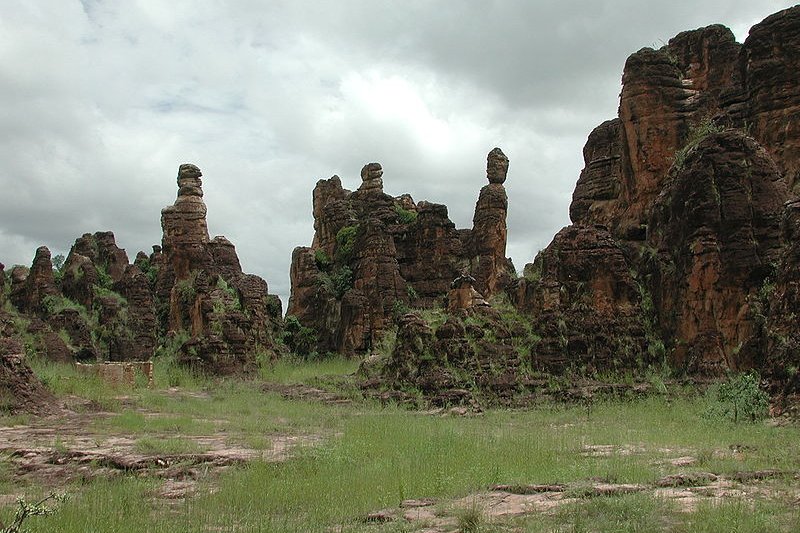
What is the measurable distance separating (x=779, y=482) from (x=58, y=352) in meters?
37.5

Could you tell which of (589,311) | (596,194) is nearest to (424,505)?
(589,311)

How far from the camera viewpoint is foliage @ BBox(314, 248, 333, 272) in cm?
5388

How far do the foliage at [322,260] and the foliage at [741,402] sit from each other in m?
38.9

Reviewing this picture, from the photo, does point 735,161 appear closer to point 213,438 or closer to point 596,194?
point 596,194

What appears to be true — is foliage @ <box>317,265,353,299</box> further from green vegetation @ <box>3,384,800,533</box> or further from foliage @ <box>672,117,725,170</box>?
green vegetation @ <box>3,384,800,533</box>

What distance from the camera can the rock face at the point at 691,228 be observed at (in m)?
19.6

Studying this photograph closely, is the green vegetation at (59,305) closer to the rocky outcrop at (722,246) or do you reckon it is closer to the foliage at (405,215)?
the foliage at (405,215)

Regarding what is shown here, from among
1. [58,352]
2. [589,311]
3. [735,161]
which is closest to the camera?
[735,161]

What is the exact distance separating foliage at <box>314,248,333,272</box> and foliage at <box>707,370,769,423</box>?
38859 mm

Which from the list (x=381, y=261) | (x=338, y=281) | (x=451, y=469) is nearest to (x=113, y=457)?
(x=451, y=469)

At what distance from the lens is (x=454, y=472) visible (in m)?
10.7

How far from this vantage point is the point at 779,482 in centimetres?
866

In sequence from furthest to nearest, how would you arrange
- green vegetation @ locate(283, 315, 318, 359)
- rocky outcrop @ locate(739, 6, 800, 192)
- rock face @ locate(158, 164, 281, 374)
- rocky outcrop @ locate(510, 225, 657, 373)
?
green vegetation @ locate(283, 315, 318, 359) → rock face @ locate(158, 164, 281, 374) → rocky outcrop @ locate(739, 6, 800, 192) → rocky outcrop @ locate(510, 225, 657, 373)

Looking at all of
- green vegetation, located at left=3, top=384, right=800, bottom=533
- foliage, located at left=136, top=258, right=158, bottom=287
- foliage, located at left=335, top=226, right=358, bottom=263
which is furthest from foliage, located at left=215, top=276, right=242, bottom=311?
foliage, located at left=136, top=258, right=158, bottom=287
